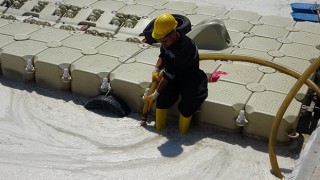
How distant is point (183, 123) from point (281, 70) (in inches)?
47.8

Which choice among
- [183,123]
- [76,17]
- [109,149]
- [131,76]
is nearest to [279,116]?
[183,123]

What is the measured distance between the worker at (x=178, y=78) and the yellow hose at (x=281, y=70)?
57 centimetres

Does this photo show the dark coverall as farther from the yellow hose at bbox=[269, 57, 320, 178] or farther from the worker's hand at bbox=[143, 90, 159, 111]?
the yellow hose at bbox=[269, 57, 320, 178]

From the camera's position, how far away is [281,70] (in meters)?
4.97

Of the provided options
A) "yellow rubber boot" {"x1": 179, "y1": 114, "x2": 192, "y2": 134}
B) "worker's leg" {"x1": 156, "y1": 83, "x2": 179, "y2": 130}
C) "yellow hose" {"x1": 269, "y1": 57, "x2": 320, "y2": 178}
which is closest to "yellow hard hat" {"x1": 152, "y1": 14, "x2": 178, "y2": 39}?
"worker's leg" {"x1": 156, "y1": 83, "x2": 179, "y2": 130}

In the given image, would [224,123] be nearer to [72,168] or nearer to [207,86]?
[207,86]

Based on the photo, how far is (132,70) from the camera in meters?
5.45

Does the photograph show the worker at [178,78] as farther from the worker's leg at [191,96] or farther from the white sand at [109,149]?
the white sand at [109,149]

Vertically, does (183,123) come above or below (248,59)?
below

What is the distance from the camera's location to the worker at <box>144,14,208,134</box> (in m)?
4.59

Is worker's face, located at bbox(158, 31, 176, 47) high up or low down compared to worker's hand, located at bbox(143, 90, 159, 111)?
up

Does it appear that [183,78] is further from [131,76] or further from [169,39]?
[131,76]

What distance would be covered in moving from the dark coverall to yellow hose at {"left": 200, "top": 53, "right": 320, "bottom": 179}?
22.7 inches

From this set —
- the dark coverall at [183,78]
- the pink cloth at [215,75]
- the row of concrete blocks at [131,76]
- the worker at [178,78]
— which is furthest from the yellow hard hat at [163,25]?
the pink cloth at [215,75]
